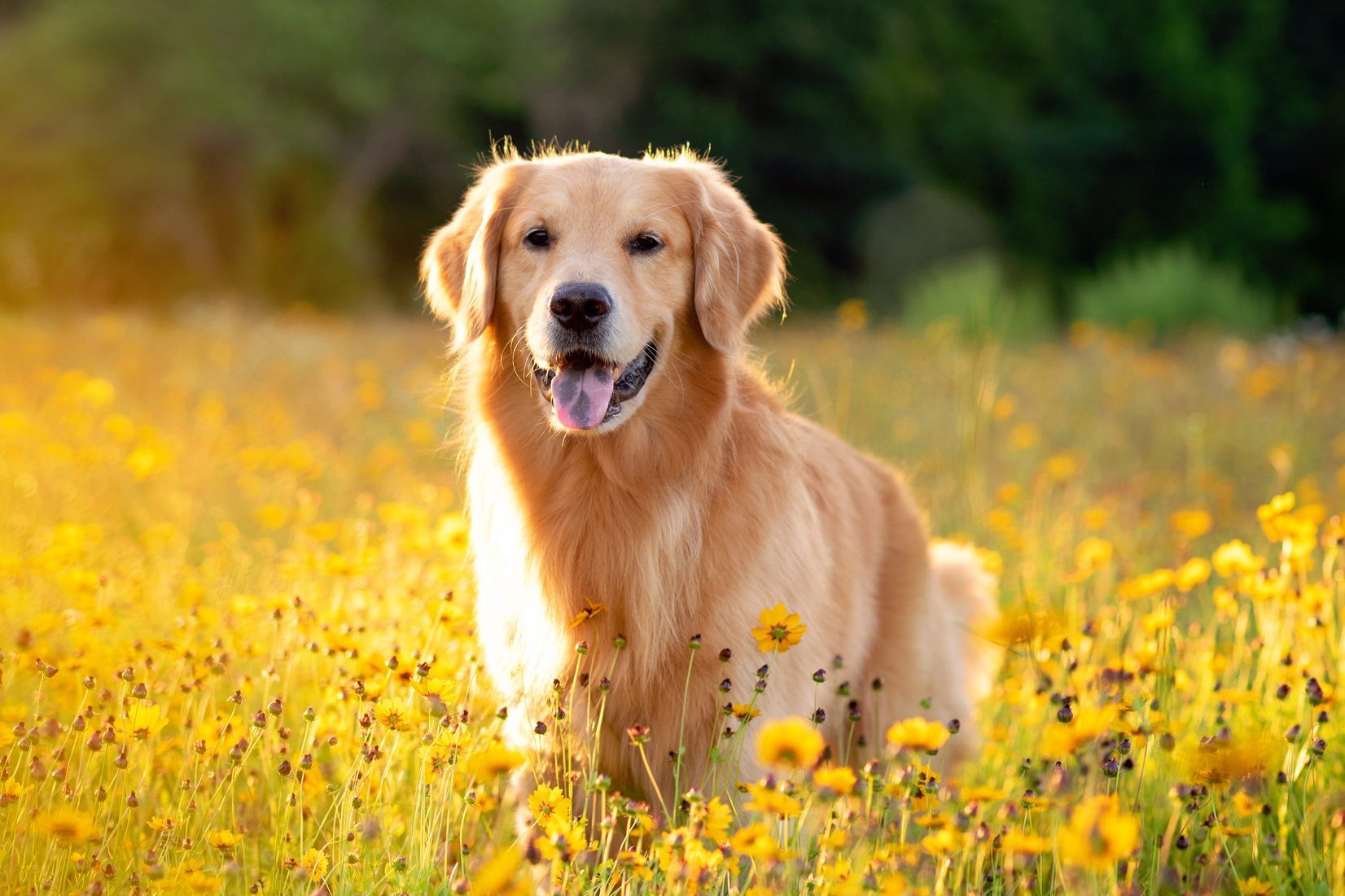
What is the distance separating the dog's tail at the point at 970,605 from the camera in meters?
3.52

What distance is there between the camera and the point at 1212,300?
11.4 meters

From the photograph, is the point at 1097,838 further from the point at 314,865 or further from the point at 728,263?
the point at 728,263

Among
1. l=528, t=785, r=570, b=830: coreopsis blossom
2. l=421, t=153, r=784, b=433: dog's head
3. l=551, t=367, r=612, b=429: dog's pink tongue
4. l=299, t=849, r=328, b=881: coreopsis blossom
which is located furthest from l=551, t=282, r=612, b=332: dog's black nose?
l=299, t=849, r=328, b=881: coreopsis blossom

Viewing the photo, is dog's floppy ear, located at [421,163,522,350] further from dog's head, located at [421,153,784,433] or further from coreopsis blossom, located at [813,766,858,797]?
coreopsis blossom, located at [813,766,858,797]

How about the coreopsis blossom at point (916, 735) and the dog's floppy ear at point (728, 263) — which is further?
the dog's floppy ear at point (728, 263)

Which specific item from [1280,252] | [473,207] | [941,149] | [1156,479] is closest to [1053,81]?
[941,149]

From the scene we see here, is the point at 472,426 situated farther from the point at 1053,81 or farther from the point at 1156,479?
the point at 1053,81

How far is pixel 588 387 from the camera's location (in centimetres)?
259

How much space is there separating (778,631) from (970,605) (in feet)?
6.09

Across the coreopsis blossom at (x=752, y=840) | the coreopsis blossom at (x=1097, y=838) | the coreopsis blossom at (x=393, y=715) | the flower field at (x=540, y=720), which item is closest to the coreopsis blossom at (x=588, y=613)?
the flower field at (x=540, y=720)

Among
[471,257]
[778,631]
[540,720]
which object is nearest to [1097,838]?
[778,631]

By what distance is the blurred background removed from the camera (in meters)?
16.3

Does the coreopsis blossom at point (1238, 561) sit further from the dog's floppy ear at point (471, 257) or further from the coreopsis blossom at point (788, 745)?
the dog's floppy ear at point (471, 257)

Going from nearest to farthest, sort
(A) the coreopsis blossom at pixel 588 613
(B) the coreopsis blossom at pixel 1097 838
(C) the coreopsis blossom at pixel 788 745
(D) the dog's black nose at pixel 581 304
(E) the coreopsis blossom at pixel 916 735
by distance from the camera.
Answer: (B) the coreopsis blossom at pixel 1097 838
(C) the coreopsis blossom at pixel 788 745
(E) the coreopsis blossom at pixel 916 735
(A) the coreopsis blossom at pixel 588 613
(D) the dog's black nose at pixel 581 304
